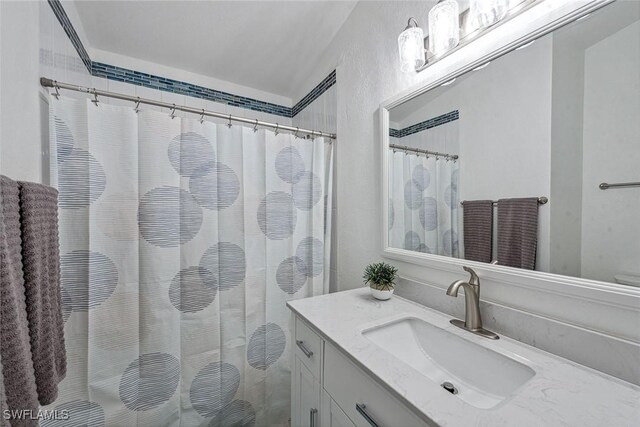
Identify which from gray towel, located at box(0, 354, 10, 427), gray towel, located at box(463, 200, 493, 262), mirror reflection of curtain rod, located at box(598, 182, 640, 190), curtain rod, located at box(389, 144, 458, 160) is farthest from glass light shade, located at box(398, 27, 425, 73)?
gray towel, located at box(0, 354, 10, 427)

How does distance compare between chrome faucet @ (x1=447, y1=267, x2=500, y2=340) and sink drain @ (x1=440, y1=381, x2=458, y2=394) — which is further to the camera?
chrome faucet @ (x1=447, y1=267, x2=500, y2=340)

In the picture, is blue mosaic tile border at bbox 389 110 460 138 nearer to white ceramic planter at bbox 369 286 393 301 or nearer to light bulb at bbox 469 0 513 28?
light bulb at bbox 469 0 513 28

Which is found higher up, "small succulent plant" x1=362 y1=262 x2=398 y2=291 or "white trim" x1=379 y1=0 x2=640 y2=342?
"white trim" x1=379 y1=0 x2=640 y2=342

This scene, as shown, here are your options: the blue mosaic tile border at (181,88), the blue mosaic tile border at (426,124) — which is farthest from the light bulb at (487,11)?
the blue mosaic tile border at (181,88)

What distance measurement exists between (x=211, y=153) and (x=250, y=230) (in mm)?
469

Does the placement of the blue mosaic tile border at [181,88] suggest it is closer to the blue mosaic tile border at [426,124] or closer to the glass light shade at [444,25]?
the blue mosaic tile border at [426,124]

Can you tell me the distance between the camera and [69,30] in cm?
124

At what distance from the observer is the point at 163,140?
1.19 meters

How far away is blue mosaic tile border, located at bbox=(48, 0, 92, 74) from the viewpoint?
3.55ft

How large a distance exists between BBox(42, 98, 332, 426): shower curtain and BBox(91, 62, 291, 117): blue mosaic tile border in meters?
0.94

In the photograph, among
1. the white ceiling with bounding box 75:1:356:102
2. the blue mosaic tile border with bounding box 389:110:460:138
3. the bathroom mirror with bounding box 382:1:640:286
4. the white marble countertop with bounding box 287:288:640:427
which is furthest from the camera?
the white ceiling with bounding box 75:1:356:102

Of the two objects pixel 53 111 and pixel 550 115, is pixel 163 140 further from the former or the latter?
pixel 550 115

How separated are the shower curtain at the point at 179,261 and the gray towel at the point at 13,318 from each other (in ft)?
1.84

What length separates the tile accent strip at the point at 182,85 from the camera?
146cm
